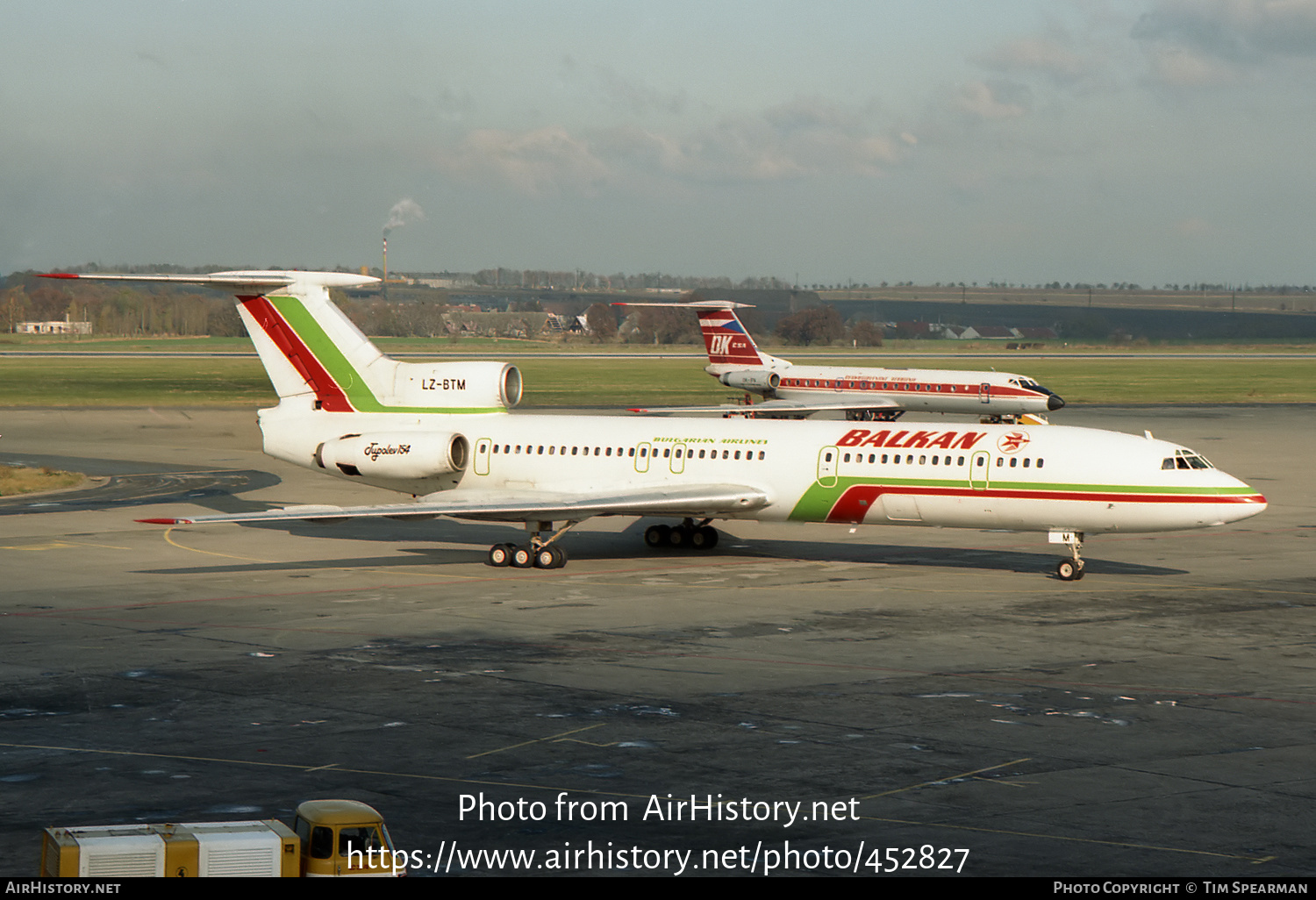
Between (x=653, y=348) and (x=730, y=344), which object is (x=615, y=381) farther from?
(x=653, y=348)

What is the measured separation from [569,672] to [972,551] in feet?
55.0

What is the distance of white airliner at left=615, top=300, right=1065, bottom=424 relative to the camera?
2933 inches

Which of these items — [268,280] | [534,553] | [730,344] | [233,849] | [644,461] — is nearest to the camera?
[233,849]

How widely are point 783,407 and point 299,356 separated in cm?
3435

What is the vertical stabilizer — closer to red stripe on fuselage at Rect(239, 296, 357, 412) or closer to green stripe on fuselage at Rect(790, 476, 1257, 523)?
red stripe on fuselage at Rect(239, 296, 357, 412)

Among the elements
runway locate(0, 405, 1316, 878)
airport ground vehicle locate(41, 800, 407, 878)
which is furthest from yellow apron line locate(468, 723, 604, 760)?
airport ground vehicle locate(41, 800, 407, 878)

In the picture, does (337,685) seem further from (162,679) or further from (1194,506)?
(1194,506)

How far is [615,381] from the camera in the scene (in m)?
116

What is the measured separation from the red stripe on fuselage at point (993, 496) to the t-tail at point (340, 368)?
360 inches

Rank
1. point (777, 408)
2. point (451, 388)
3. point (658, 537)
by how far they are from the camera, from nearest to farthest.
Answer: point (451, 388)
point (658, 537)
point (777, 408)

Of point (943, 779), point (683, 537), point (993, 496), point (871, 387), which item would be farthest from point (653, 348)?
point (943, 779)

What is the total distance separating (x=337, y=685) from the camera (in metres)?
21.2

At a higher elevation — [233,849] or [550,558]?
[233,849]

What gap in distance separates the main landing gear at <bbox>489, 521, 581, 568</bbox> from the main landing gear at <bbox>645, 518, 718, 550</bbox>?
11.8 ft
